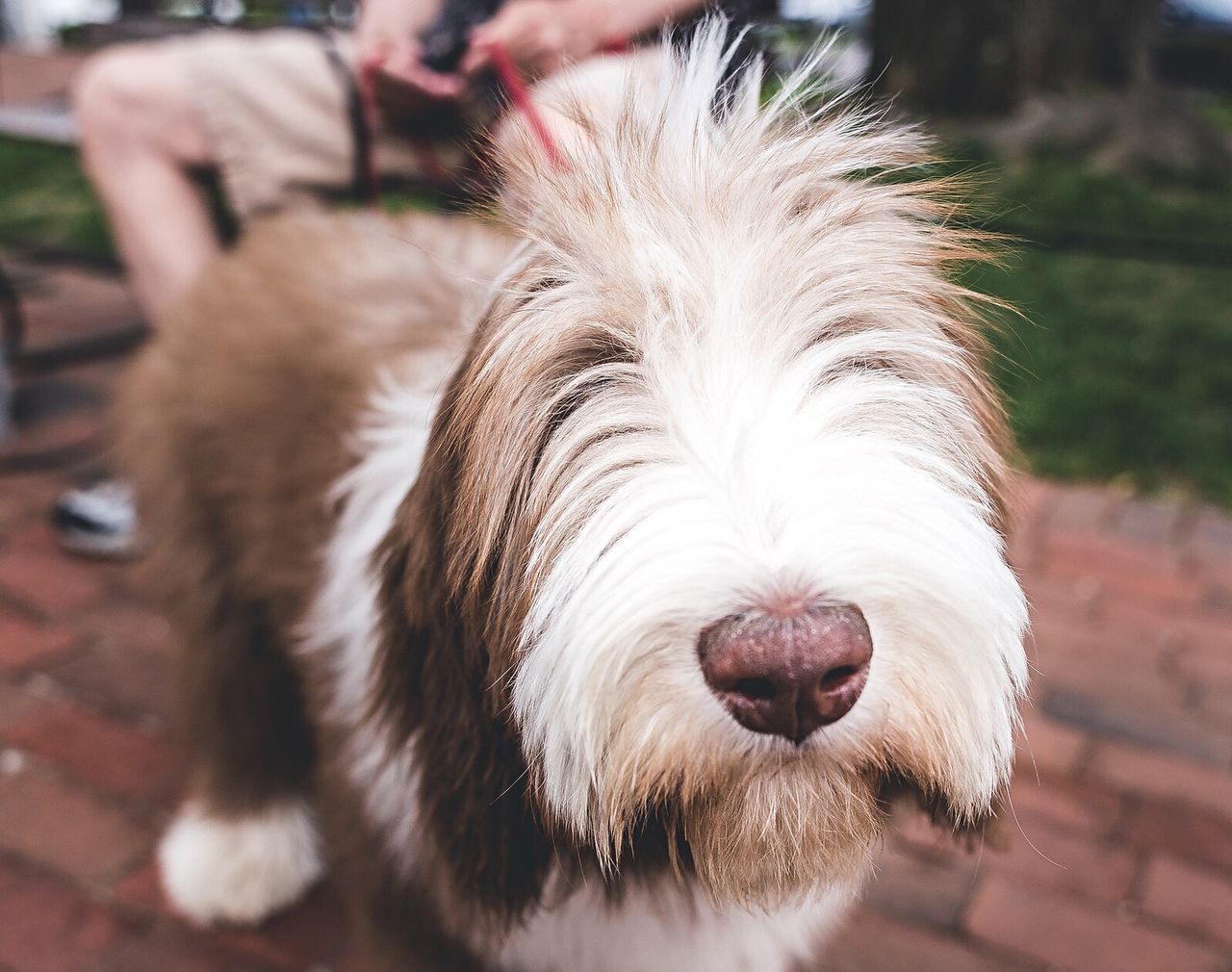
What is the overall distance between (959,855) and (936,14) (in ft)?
25.2

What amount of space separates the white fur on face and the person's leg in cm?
169

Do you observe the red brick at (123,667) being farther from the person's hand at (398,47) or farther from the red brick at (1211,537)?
the red brick at (1211,537)

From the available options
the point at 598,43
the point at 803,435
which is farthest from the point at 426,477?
the point at 598,43

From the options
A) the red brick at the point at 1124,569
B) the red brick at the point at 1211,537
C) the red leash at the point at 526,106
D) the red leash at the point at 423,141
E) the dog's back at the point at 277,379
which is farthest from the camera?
the red brick at the point at 1211,537

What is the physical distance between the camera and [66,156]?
9.23 metres

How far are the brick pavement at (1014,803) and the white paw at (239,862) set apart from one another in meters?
0.05

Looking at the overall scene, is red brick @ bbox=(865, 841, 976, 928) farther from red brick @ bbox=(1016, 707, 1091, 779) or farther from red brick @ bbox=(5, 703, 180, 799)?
red brick @ bbox=(5, 703, 180, 799)

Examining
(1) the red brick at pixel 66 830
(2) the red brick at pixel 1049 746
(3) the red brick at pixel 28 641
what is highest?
(2) the red brick at pixel 1049 746

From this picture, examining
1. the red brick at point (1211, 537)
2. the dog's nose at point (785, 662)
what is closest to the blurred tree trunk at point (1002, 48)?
the red brick at point (1211, 537)

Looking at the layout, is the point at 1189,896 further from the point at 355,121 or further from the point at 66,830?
the point at 355,121

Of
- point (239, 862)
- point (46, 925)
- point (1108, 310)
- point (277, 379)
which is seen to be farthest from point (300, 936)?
point (1108, 310)

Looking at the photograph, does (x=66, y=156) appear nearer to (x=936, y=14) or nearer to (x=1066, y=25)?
(x=936, y=14)

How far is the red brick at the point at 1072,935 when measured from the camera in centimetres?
212

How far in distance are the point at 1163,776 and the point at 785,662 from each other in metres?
2.11
